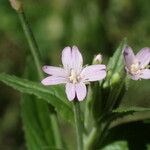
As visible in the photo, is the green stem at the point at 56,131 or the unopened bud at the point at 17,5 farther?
the green stem at the point at 56,131

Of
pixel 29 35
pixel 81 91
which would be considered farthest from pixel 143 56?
pixel 29 35

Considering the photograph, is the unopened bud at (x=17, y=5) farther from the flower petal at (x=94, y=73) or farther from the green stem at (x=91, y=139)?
the green stem at (x=91, y=139)

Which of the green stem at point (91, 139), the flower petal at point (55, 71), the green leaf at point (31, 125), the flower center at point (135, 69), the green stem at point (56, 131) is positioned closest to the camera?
the flower petal at point (55, 71)

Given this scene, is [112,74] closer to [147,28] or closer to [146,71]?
[146,71]

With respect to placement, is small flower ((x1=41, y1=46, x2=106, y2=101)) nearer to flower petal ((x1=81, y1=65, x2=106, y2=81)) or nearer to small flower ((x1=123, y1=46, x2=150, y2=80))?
flower petal ((x1=81, y1=65, x2=106, y2=81))

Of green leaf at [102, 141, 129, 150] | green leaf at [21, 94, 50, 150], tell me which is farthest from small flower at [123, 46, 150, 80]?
green leaf at [21, 94, 50, 150]

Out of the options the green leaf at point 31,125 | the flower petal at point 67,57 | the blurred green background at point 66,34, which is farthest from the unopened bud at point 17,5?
the blurred green background at point 66,34

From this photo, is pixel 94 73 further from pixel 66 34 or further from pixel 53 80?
pixel 66 34

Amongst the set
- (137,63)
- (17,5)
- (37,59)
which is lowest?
(137,63)
